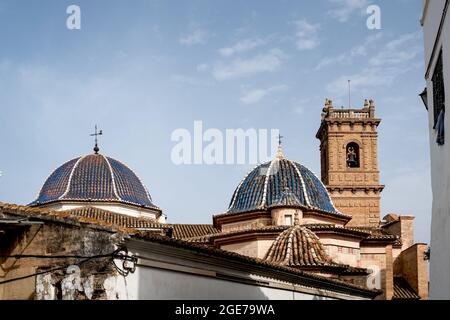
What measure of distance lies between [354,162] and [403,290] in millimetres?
20045

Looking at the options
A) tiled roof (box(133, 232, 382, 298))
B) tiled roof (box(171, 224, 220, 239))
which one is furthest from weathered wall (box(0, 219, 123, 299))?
tiled roof (box(171, 224, 220, 239))

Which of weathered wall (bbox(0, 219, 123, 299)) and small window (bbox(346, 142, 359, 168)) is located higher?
small window (bbox(346, 142, 359, 168))

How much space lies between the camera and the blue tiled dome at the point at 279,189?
30766mm

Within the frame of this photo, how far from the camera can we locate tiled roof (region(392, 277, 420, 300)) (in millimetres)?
36294

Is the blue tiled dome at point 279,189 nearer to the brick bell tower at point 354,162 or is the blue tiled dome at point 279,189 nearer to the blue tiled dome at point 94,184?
the blue tiled dome at point 94,184

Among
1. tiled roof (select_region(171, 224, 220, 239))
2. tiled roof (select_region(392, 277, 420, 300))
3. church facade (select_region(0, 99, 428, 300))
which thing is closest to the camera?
church facade (select_region(0, 99, 428, 300))

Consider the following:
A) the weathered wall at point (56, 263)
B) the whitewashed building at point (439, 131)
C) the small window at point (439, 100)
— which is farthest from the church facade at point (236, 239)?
the small window at point (439, 100)

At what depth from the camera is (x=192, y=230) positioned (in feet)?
125

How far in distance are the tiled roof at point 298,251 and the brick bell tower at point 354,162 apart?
103 ft

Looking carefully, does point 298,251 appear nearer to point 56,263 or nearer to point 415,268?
point 56,263

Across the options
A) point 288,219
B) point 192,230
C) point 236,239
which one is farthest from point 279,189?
point 192,230

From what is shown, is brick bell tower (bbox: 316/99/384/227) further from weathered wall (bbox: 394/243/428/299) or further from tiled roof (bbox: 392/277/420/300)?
tiled roof (bbox: 392/277/420/300)

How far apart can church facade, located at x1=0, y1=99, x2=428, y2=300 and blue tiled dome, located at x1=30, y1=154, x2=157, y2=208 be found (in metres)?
0.05
